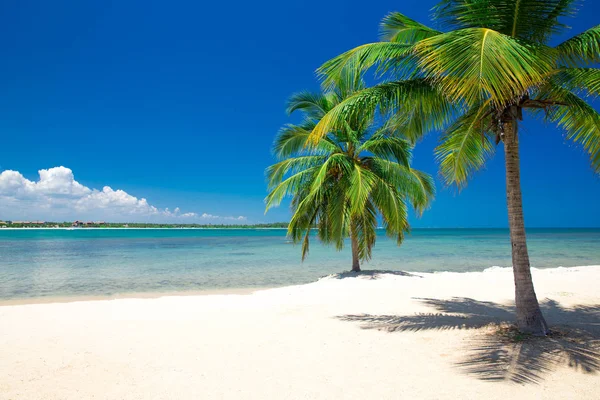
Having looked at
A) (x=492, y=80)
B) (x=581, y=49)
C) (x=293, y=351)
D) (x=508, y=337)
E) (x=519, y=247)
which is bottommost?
(x=293, y=351)

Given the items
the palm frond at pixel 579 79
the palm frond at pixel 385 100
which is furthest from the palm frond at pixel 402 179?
the palm frond at pixel 579 79

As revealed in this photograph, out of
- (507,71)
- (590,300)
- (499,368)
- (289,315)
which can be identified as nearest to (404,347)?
(499,368)

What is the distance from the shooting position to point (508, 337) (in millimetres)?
5227

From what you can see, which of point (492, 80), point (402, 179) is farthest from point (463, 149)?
point (402, 179)

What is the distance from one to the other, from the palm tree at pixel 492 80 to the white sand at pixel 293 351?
139 centimetres

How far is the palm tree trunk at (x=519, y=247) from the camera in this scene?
17.6ft

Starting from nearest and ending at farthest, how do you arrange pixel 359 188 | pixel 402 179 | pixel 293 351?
pixel 293 351, pixel 359 188, pixel 402 179

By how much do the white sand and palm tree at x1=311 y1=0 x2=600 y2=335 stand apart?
1390 millimetres

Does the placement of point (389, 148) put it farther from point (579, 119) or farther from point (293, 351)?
point (293, 351)

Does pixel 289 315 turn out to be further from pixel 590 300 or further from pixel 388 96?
pixel 590 300

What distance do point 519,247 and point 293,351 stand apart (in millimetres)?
3676

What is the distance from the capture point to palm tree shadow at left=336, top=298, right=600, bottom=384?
415 cm

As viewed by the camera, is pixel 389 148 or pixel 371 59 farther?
pixel 389 148

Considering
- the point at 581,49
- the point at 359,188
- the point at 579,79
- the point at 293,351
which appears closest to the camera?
the point at 293,351
